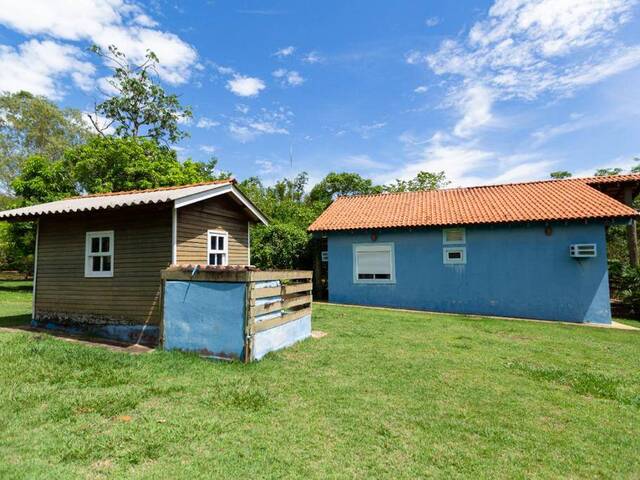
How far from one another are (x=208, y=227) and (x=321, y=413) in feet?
19.5

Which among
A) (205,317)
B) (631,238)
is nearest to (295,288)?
(205,317)

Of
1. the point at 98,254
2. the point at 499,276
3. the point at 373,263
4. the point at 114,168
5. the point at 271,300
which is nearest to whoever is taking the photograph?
the point at 271,300

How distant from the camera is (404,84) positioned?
15.1 m

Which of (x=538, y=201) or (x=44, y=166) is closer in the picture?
(x=538, y=201)

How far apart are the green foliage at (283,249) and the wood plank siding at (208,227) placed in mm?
6029

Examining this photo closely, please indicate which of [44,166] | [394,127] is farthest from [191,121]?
[394,127]

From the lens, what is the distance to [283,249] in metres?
16.4

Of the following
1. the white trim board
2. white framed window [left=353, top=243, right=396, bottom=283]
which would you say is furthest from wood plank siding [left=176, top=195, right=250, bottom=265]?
white framed window [left=353, top=243, right=396, bottom=283]

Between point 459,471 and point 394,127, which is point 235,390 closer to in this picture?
point 459,471

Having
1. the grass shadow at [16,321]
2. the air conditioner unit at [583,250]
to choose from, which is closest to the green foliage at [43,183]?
the grass shadow at [16,321]

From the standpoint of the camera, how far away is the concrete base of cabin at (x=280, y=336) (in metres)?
5.67

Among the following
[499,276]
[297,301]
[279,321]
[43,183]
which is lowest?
[279,321]

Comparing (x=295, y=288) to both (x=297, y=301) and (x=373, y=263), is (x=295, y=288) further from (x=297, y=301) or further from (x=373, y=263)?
(x=373, y=263)

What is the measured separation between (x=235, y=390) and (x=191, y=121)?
90.7 feet
